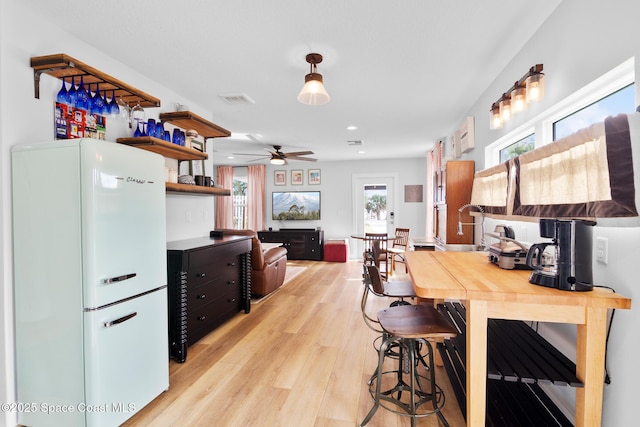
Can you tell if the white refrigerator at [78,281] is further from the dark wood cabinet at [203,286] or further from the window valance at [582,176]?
the window valance at [582,176]

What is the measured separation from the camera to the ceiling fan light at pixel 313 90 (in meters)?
2.29

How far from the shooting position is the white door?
7.62 meters

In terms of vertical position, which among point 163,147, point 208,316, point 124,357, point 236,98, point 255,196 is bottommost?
point 208,316

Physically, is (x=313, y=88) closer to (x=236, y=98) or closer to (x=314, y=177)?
(x=236, y=98)

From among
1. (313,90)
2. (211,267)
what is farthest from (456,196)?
(211,267)

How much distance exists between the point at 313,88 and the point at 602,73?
1.67 metres

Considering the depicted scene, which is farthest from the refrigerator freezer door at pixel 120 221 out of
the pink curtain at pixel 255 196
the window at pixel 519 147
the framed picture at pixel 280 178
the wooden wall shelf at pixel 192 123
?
the framed picture at pixel 280 178

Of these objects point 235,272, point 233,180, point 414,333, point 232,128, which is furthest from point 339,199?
point 414,333

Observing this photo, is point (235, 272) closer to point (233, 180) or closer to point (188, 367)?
point (188, 367)

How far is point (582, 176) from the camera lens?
4.79 ft

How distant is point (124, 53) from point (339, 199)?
5.92 meters

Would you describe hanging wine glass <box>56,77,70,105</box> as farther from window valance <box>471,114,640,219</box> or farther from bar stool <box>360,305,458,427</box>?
window valance <box>471,114,640,219</box>

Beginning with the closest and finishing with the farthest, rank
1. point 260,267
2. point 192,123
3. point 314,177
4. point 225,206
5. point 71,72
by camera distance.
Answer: point 71,72 → point 192,123 → point 260,267 → point 314,177 → point 225,206

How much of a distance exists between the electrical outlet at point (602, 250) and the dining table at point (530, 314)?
0.15 metres
